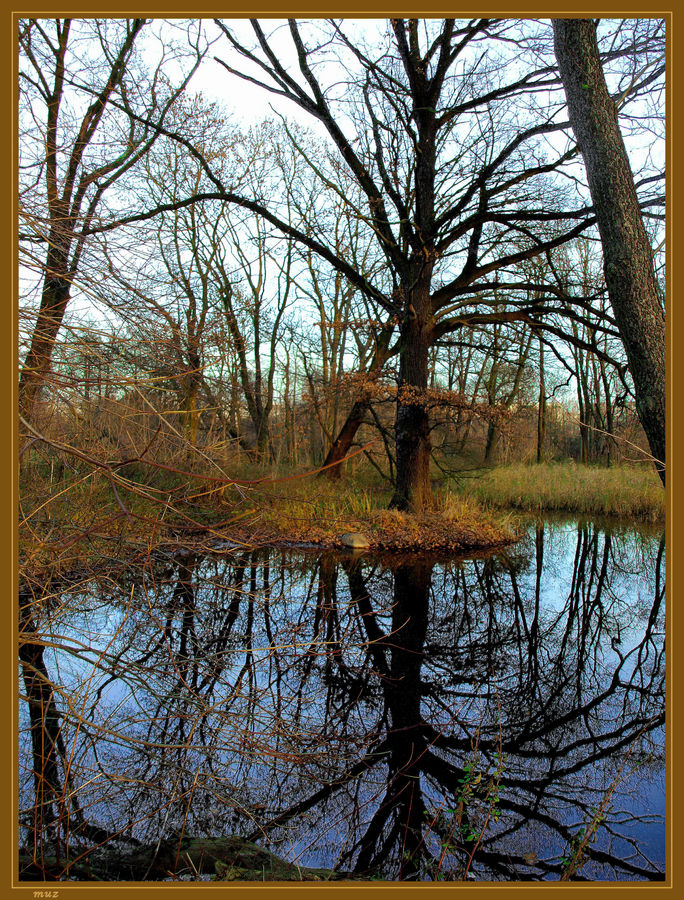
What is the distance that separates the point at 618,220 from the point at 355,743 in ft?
13.9

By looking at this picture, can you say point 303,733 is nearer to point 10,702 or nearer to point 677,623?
point 10,702

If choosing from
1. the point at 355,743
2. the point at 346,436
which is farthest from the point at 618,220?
the point at 346,436

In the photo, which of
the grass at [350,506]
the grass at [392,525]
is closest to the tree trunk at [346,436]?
the grass at [350,506]

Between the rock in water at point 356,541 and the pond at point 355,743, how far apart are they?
327 centimetres

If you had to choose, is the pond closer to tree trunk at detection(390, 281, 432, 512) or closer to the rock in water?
the rock in water

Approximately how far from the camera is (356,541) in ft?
30.3

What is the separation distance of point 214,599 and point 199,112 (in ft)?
26.8

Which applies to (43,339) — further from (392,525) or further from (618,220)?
(392,525)

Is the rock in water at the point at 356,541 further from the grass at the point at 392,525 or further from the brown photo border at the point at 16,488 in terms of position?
the brown photo border at the point at 16,488

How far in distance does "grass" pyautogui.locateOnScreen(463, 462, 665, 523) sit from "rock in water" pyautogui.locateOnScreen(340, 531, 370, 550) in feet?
17.1

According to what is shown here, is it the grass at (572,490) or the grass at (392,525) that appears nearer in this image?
the grass at (392,525)

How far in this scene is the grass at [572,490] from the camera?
13680mm

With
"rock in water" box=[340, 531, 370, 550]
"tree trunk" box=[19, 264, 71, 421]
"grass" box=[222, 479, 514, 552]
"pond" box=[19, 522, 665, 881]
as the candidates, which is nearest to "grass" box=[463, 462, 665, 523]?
"grass" box=[222, 479, 514, 552]
